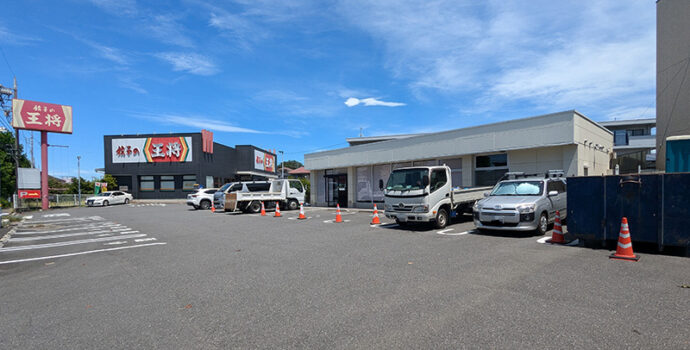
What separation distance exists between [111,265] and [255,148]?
161 feet

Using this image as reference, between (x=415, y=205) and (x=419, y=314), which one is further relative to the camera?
(x=415, y=205)

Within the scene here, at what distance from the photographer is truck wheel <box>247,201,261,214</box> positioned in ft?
64.5

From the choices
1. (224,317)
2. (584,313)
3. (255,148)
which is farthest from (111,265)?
(255,148)

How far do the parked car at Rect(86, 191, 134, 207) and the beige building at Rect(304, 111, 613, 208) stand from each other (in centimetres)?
2412

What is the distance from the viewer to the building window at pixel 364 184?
22.1m

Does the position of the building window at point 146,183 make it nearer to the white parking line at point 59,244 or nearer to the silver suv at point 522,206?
the white parking line at point 59,244

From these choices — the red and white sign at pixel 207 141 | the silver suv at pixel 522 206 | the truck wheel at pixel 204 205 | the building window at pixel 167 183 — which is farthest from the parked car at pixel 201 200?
the silver suv at pixel 522 206

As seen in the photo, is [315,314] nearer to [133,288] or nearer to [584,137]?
[133,288]

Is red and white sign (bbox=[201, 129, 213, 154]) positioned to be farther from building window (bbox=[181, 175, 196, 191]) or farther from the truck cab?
the truck cab

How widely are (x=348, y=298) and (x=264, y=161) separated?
5743 cm

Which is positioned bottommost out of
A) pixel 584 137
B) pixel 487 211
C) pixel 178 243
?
pixel 178 243

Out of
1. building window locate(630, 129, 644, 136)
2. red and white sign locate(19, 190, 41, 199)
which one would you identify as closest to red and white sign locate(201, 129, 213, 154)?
red and white sign locate(19, 190, 41, 199)

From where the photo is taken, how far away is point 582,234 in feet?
25.8

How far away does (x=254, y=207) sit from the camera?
19.8 metres
